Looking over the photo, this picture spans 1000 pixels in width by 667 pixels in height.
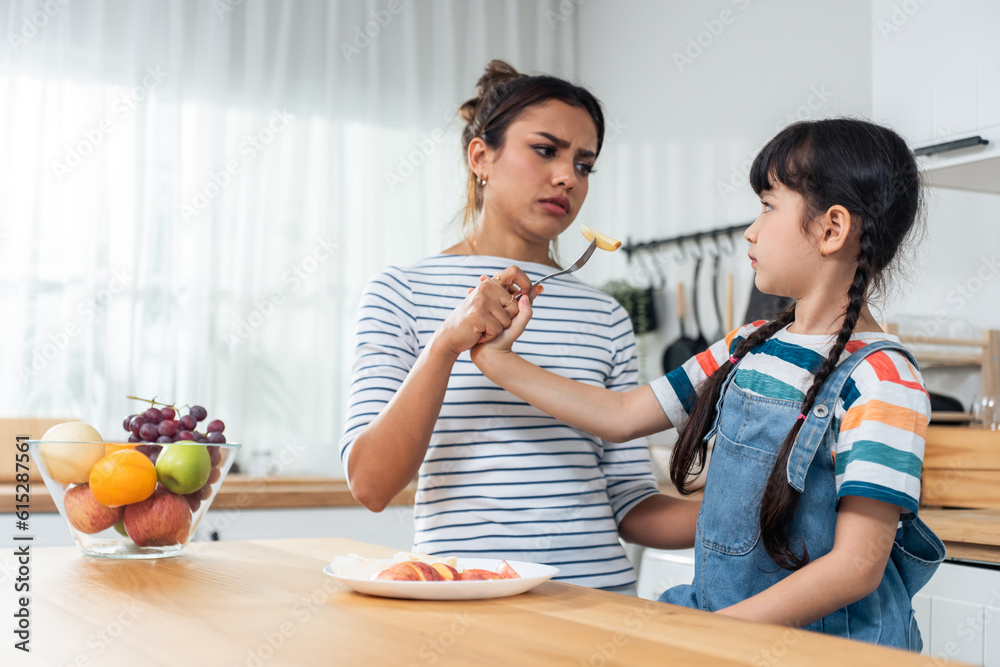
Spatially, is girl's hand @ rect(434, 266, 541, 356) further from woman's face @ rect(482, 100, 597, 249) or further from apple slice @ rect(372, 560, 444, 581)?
apple slice @ rect(372, 560, 444, 581)

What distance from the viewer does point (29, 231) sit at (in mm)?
2773

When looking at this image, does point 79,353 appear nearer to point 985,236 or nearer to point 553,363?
point 553,363

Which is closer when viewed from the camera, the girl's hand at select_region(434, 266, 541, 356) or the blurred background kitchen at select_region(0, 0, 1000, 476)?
the girl's hand at select_region(434, 266, 541, 356)

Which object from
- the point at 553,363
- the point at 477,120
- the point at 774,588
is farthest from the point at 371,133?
the point at 774,588

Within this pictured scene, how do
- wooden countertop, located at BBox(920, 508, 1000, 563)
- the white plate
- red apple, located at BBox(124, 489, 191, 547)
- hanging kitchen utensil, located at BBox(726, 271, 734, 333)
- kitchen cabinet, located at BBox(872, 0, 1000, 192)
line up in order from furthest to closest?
hanging kitchen utensil, located at BBox(726, 271, 734, 333), kitchen cabinet, located at BBox(872, 0, 1000, 192), wooden countertop, located at BBox(920, 508, 1000, 563), red apple, located at BBox(124, 489, 191, 547), the white plate

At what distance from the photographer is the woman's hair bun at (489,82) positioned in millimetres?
1348

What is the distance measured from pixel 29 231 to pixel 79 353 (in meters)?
0.41

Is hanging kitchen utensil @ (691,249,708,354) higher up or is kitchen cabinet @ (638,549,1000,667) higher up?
hanging kitchen utensil @ (691,249,708,354)

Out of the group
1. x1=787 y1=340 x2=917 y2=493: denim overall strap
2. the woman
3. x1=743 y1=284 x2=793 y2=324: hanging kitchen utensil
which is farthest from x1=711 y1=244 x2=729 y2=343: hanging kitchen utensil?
x1=787 y1=340 x2=917 y2=493: denim overall strap

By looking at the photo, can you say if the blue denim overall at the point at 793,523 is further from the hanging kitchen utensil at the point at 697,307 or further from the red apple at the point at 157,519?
the hanging kitchen utensil at the point at 697,307

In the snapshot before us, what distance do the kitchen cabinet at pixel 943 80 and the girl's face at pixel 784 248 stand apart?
110cm

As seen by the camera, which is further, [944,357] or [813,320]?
[944,357]

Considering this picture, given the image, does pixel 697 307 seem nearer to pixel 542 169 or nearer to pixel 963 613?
pixel 963 613

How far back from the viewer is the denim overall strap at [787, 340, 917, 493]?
854 millimetres
